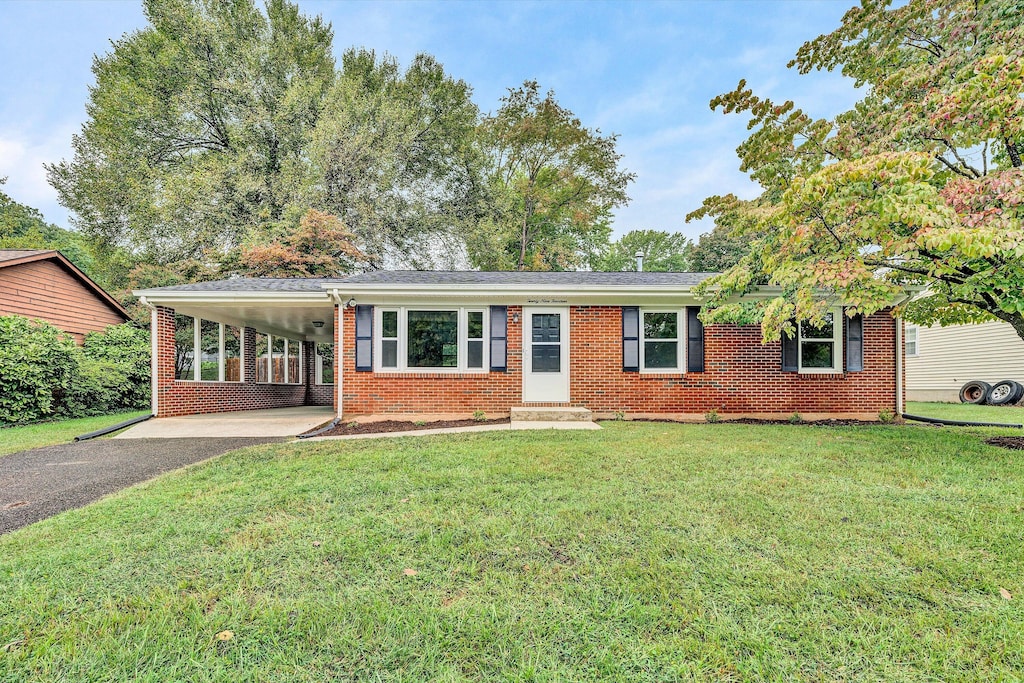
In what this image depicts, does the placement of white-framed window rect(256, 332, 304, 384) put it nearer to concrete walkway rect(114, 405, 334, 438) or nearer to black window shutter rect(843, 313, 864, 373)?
concrete walkway rect(114, 405, 334, 438)

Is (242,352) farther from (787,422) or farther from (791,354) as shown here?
(791,354)

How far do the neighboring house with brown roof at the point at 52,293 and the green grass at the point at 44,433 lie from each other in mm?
3808

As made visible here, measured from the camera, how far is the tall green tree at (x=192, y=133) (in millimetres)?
17328

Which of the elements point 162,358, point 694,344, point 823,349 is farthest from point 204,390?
point 823,349

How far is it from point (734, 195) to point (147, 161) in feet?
73.0

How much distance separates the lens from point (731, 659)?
1.85 metres

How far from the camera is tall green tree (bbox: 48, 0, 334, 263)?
17.3m

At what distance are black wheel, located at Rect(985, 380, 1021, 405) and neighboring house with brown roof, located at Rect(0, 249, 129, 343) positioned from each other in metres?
25.3

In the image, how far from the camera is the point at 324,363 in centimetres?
1727

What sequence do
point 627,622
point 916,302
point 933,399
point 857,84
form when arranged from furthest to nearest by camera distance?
point 933,399 → point 857,84 → point 916,302 → point 627,622

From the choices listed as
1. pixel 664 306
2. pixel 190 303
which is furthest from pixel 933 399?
pixel 190 303

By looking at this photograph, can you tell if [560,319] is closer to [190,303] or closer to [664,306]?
[664,306]

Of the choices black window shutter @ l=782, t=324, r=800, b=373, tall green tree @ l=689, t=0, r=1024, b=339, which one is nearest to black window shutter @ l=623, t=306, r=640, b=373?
tall green tree @ l=689, t=0, r=1024, b=339

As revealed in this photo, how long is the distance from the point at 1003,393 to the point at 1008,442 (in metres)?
10.0
